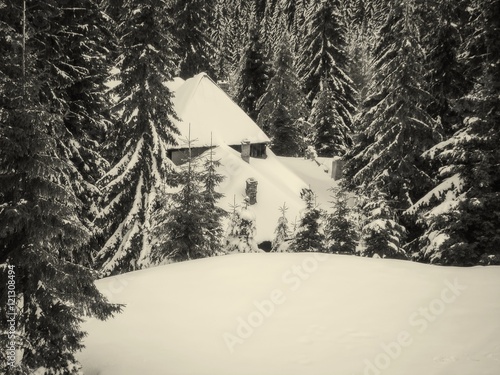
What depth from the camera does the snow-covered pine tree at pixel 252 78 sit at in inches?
1756

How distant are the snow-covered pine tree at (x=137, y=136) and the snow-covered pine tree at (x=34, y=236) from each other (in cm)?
914

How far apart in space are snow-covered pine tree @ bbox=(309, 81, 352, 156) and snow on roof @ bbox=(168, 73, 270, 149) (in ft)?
45.0

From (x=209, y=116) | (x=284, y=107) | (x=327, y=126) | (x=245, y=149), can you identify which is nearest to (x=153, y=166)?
(x=245, y=149)

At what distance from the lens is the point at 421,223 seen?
50.6ft

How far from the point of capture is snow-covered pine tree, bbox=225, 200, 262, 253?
52.6 ft

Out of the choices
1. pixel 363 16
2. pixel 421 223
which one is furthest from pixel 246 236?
pixel 363 16

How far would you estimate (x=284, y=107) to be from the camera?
1534 inches

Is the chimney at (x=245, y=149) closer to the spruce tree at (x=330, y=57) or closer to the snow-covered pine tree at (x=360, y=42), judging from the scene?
the snow-covered pine tree at (x=360, y=42)

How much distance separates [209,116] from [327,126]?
1764cm

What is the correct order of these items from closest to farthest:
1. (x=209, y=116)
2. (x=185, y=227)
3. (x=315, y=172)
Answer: (x=185, y=227)
(x=209, y=116)
(x=315, y=172)

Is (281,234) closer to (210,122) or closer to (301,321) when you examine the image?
(301,321)

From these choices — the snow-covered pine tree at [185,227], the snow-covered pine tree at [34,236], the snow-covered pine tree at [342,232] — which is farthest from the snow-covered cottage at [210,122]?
the snow-covered pine tree at [34,236]

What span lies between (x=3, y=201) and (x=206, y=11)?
37865mm

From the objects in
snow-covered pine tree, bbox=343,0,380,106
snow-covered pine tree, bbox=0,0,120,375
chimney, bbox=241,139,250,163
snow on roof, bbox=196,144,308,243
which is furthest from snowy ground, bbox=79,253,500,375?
snow-covered pine tree, bbox=343,0,380,106
